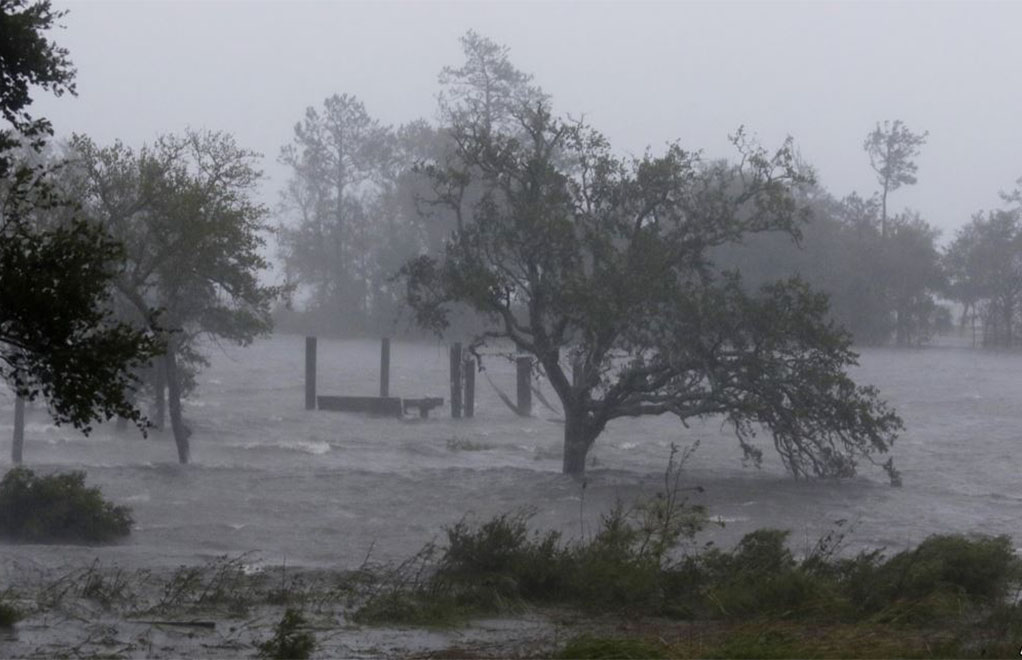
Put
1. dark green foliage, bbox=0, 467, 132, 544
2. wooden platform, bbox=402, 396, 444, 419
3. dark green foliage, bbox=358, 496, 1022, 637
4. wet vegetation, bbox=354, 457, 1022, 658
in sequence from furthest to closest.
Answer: wooden platform, bbox=402, 396, 444, 419, dark green foliage, bbox=0, 467, 132, 544, dark green foliage, bbox=358, 496, 1022, 637, wet vegetation, bbox=354, 457, 1022, 658

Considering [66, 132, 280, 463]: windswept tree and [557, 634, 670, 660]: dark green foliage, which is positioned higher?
[66, 132, 280, 463]: windswept tree

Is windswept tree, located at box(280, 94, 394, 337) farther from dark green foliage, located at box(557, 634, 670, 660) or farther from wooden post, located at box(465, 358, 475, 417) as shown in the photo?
dark green foliage, located at box(557, 634, 670, 660)

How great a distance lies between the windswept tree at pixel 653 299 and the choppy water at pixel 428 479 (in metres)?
1.59

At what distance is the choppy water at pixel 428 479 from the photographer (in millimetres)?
21734

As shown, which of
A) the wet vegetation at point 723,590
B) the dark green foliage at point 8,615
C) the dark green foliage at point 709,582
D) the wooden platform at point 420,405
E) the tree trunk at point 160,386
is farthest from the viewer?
the wooden platform at point 420,405

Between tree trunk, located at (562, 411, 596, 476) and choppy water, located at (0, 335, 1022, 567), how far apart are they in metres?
0.37

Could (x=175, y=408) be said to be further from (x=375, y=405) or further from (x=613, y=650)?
(x=613, y=650)

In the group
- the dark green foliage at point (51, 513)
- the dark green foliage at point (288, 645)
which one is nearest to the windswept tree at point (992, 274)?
the dark green foliage at point (51, 513)

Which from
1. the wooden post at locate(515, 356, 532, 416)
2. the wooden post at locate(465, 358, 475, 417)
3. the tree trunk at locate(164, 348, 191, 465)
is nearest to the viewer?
the tree trunk at locate(164, 348, 191, 465)

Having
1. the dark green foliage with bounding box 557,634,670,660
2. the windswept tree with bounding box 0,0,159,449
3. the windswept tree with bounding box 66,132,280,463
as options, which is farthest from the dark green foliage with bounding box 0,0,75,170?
the windswept tree with bounding box 66,132,280,463

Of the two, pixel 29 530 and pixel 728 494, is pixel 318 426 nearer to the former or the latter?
pixel 728 494

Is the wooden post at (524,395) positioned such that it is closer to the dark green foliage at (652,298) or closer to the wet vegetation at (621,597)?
the dark green foliage at (652,298)

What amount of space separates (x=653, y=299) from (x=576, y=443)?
382 cm

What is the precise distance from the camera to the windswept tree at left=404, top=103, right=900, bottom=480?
26719 mm
